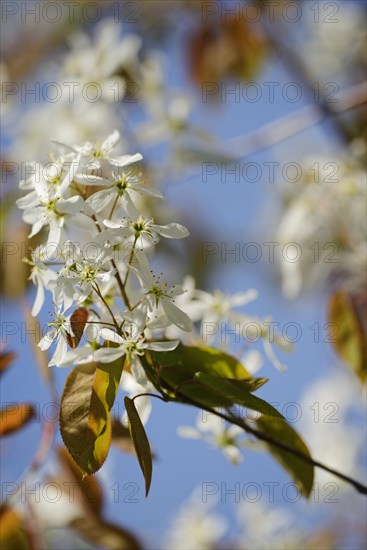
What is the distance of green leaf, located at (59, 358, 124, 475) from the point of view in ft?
2.56

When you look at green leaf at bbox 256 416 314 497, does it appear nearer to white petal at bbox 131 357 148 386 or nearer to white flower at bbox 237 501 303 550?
white petal at bbox 131 357 148 386

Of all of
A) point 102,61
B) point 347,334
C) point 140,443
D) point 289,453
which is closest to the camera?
point 140,443

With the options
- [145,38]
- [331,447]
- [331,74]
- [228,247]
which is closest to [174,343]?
[331,447]

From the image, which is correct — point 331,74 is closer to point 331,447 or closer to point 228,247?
point 228,247

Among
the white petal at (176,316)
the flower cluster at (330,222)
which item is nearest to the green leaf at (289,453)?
the white petal at (176,316)

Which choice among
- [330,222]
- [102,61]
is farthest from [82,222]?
[102,61]

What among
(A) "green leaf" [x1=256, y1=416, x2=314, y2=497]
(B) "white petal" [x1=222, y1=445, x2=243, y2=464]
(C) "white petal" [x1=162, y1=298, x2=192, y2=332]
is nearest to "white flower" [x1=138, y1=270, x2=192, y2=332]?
(C) "white petal" [x1=162, y1=298, x2=192, y2=332]

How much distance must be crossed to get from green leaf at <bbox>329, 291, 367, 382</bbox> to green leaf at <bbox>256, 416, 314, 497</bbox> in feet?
0.94

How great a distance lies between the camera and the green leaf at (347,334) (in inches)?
48.7

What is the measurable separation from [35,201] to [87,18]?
2.46 metres

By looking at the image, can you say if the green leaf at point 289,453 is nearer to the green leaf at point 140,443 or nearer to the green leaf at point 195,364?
the green leaf at point 195,364

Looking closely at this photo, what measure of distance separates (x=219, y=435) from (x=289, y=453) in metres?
0.14

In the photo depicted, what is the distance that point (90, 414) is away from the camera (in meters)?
0.80

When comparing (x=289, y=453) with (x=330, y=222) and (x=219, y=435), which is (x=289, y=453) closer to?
(x=219, y=435)
